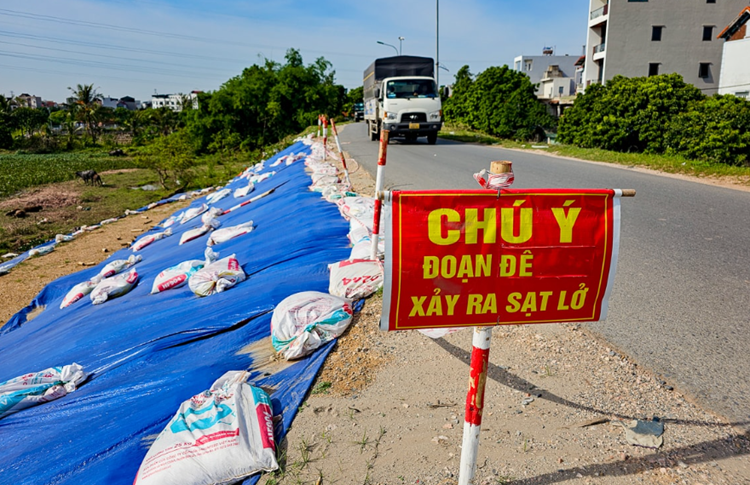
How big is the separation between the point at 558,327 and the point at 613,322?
452mm

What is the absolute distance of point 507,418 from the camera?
9.10ft

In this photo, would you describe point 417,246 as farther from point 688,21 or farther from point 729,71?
point 688,21

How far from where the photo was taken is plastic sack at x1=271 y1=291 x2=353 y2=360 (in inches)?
142

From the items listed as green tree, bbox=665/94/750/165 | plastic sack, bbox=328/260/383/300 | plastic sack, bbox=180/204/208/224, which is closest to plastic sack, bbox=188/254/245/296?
plastic sack, bbox=328/260/383/300

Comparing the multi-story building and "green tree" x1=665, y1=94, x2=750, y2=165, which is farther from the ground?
the multi-story building

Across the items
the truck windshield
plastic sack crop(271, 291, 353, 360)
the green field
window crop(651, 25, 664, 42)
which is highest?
window crop(651, 25, 664, 42)

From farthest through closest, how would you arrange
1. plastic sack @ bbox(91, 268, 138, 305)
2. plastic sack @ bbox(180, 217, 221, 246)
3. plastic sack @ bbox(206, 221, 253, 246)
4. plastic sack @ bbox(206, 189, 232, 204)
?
1. plastic sack @ bbox(206, 189, 232, 204)
2. plastic sack @ bbox(180, 217, 221, 246)
3. plastic sack @ bbox(206, 221, 253, 246)
4. plastic sack @ bbox(91, 268, 138, 305)

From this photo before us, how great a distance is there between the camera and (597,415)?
2.73 meters

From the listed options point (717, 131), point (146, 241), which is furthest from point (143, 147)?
point (717, 131)

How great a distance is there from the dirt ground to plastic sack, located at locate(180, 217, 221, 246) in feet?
18.3

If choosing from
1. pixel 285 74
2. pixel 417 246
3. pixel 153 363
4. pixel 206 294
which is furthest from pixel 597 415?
pixel 285 74

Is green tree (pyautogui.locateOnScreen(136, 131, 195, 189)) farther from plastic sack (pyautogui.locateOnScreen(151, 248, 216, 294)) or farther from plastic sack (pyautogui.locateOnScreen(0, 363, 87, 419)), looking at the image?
plastic sack (pyautogui.locateOnScreen(0, 363, 87, 419))

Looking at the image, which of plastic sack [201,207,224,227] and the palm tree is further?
the palm tree

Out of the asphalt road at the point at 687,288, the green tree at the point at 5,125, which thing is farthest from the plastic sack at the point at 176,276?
the green tree at the point at 5,125
